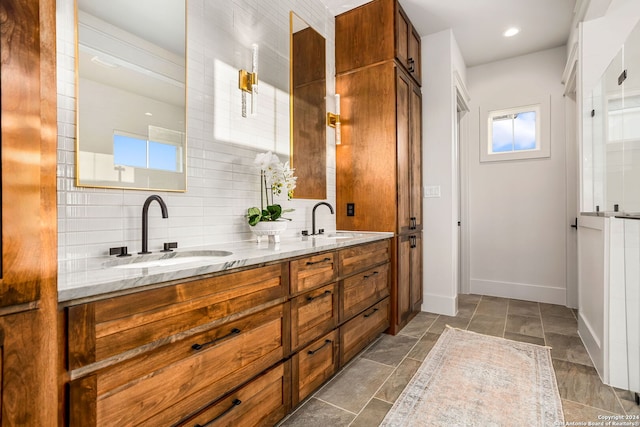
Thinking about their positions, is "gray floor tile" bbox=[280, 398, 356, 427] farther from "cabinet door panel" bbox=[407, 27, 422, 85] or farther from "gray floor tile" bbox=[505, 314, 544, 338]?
"cabinet door panel" bbox=[407, 27, 422, 85]

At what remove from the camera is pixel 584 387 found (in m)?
1.89

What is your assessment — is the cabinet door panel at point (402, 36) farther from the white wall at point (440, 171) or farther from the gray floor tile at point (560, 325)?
the gray floor tile at point (560, 325)

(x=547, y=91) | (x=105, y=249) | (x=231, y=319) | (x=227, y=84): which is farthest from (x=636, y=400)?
(x=547, y=91)

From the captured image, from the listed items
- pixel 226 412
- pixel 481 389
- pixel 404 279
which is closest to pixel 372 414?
pixel 481 389

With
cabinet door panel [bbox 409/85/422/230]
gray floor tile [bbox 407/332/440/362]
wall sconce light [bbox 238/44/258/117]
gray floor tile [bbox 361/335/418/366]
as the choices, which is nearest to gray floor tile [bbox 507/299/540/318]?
gray floor tile [bbox 407/332/440/362]

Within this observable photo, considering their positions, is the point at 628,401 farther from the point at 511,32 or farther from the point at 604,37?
the point at 511,32

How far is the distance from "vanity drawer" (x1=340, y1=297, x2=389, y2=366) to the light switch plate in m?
1.27

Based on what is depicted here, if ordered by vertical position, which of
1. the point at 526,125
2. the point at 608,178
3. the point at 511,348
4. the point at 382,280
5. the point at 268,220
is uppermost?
the point at 526,125

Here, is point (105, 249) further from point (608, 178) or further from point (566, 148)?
point (566, 148)

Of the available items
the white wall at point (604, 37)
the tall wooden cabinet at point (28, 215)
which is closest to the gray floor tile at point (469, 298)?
the white wall at point (604, 37)

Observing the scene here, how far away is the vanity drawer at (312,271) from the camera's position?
62.4 inches

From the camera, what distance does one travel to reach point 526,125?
3848mm

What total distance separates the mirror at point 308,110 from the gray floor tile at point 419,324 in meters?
1.40

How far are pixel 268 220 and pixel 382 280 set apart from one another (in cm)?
114
